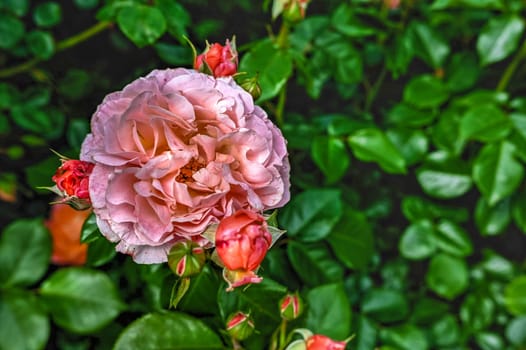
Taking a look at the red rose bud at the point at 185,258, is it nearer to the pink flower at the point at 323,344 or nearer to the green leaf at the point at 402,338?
the pink flower at the point at 323,344

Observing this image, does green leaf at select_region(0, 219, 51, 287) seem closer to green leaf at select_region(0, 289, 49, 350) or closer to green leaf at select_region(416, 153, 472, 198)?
green leaf at select_region(0, 289, 49, 350)

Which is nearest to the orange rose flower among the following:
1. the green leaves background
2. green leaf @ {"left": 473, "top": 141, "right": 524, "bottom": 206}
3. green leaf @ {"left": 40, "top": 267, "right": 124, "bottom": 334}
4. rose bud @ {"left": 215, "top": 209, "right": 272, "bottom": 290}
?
the green leaves background

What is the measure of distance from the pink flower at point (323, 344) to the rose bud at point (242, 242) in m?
0.13

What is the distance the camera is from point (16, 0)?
92cm

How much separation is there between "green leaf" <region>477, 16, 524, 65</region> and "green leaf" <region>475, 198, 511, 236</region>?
0.25m

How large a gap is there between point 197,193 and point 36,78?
2.34 ft

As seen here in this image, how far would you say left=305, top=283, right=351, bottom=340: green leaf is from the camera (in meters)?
0.63

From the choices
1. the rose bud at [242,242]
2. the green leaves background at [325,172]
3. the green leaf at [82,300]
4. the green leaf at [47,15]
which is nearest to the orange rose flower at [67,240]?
the green leaves background at [325,172]

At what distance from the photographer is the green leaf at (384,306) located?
0.87 metres

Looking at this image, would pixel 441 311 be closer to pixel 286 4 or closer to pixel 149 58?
pixel 286 4

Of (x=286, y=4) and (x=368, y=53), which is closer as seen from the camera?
(x=286, y=4)

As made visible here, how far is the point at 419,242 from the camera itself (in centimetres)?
98

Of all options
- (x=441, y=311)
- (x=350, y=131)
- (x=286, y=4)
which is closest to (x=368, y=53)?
(x=350, y=131)

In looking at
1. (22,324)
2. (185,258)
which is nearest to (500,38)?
(185,258)
